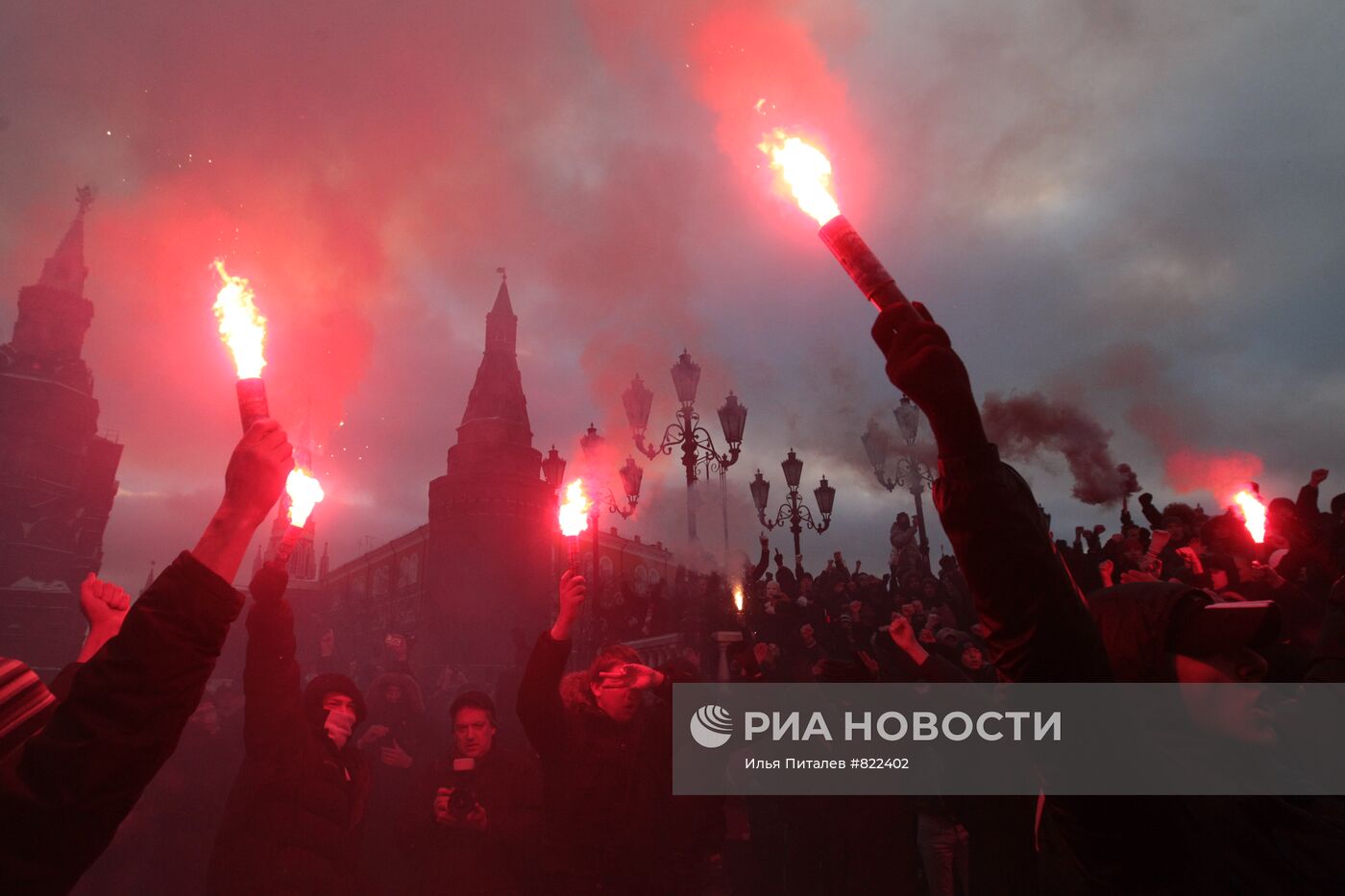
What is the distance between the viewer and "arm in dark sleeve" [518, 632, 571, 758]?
443 cm

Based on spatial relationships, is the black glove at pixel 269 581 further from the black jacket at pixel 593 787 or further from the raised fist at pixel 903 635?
the raised fist at pixel 903 635

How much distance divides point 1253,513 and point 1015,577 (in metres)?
7.14

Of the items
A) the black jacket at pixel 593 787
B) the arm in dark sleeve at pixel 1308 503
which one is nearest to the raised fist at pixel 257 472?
the black jacket at pixel 593 787

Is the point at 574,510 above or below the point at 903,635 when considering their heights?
above

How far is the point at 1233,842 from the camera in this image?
173 centimetres

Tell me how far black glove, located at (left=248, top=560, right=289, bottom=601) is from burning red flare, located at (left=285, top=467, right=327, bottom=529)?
42 centimetres

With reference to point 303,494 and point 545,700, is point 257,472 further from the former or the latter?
point 545,700

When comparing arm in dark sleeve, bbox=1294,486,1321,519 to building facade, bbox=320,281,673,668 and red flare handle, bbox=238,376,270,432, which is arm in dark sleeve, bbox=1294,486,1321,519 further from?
building facade, bbox=320,281,673,668

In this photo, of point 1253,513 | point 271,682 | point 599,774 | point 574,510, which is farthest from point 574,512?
point 1253,513

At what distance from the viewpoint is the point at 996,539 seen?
151cm

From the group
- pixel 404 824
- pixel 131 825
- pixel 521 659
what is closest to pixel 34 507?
pixel 521 659

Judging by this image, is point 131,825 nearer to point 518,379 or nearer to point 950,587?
point 950,587

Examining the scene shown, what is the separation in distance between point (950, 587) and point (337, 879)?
10143 mm

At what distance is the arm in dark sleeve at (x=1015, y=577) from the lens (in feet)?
4.77
